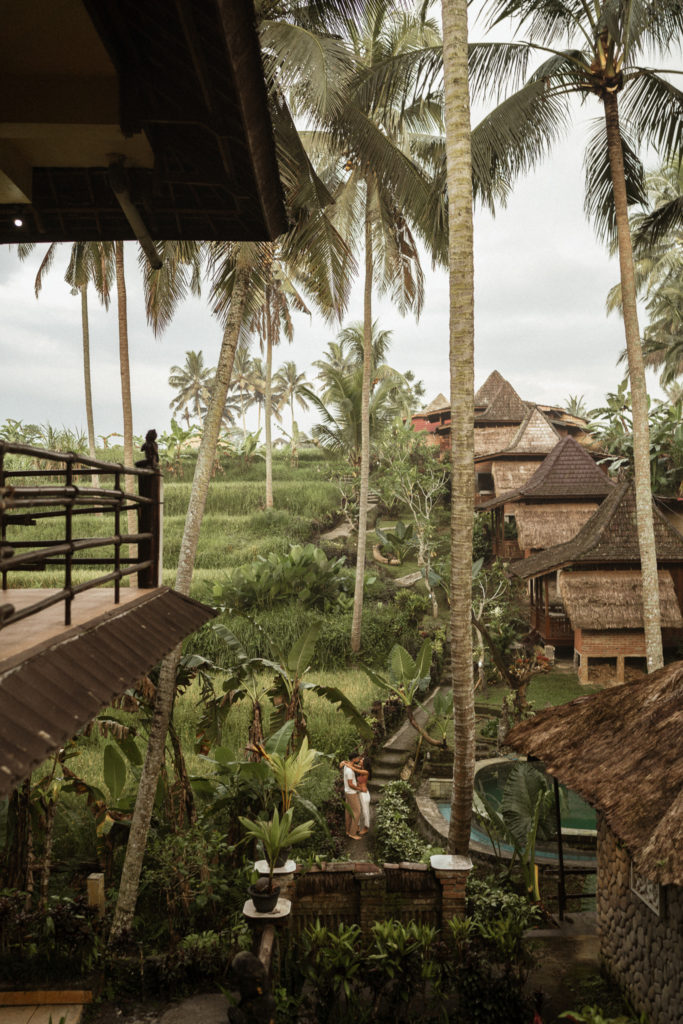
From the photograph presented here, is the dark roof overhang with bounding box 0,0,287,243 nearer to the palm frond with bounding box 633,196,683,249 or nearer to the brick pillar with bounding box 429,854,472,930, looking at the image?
the brick pillar with bounding box 429,854,472,930

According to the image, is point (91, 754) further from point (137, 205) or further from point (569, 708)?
point (137, 205)

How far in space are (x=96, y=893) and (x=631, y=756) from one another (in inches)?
207

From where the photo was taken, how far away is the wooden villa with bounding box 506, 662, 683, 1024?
5.11 metres

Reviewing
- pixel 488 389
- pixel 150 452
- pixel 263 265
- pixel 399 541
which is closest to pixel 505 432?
pixel 488 389

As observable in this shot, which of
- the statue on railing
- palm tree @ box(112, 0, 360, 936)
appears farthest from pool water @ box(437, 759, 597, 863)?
the statue on railing

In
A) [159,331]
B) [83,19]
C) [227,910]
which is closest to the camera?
[83,19]

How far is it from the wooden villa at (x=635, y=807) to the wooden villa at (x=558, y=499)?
13.4 metres

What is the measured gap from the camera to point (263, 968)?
17.3 ft

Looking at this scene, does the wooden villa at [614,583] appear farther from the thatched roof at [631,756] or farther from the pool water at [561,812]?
the thatched roof at [631,756]

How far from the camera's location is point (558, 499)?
20844mm

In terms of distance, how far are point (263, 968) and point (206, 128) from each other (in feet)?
19.1

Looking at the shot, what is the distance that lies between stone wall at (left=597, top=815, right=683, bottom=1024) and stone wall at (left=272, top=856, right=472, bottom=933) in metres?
1.40

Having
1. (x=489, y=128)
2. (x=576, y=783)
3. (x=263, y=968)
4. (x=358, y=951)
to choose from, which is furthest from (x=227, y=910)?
(x=489, y=128)

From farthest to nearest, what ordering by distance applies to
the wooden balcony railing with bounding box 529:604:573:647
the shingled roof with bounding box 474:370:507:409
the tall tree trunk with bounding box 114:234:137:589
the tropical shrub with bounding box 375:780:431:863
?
the shingled roof with bounding box 474:370:507:409
the wooden balcony railing with bounding box 529:604:573:647
the tall tree trunk with bounding box 114:234:137:589
the tropical shrub with bounding box 375:780:431:863
